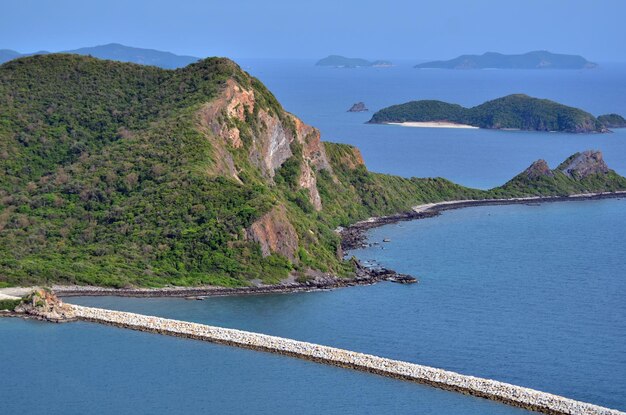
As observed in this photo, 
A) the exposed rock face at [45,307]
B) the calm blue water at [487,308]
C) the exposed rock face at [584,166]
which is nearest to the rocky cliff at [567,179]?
the exposed rock face at [584,166]

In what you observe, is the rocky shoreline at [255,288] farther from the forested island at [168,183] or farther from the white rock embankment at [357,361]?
the white rock embankment at [357,361]

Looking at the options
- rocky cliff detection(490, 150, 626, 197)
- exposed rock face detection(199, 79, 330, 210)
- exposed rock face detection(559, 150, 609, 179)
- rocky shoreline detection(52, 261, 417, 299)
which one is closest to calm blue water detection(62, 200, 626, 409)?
rocky shoreline detection(52, 261, 417, 299)

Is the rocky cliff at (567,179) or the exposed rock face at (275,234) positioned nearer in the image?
the exposed rock face at (275,234)

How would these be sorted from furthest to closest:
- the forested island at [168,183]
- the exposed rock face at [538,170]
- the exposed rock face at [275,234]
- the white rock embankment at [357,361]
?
the exposed rock face at [538,170] < the exposed rock face at [275,234] < the forested island at [168,183] < the white rock embankment at [357,361]

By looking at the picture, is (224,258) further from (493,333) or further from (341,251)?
(493,333)

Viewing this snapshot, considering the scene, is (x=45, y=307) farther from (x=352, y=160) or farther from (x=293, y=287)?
(x=352, y=160)

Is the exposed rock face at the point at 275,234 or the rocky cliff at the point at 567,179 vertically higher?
the rocky cliff at the point at 567,179
